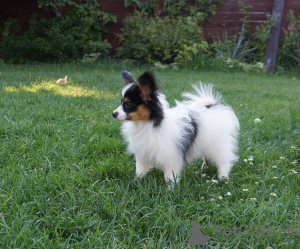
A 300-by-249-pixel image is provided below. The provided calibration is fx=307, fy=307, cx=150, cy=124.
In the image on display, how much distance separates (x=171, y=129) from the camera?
99.4 inches

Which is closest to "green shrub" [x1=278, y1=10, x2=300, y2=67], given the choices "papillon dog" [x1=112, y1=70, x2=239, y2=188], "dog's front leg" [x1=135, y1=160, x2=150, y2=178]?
"papillon dog" [x1=112, y1=70, x2=239, y2=188]

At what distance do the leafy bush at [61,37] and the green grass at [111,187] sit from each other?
16.2ft

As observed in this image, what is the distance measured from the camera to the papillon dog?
242 cm

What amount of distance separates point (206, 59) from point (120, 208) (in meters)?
8.16

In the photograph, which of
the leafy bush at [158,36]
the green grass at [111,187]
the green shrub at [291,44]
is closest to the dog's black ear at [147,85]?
the green grass at [111,187]

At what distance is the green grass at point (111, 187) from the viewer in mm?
1838

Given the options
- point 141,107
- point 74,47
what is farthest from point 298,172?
point 74,47

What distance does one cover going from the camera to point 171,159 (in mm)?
2502

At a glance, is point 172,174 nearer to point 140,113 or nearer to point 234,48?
point 140,113

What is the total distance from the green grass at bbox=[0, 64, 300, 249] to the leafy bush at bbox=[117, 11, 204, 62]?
530 centimetres

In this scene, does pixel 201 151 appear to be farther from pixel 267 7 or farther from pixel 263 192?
pixel 267 7

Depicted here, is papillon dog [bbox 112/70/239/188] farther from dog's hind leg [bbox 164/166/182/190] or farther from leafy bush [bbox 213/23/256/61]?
leafy bush [bbox 213/23/256/61]

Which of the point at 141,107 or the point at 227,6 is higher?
the point at 227,6

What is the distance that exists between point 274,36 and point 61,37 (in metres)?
6.50
